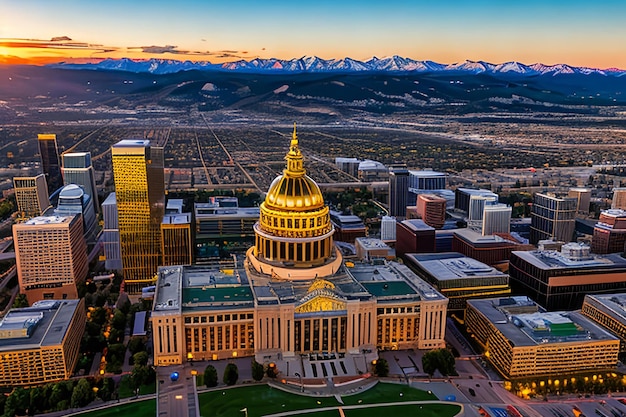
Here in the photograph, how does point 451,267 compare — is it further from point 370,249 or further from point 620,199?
point 620,199

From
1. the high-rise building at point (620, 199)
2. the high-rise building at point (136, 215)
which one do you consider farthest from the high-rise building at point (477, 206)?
the high-rise building at point (136, 215)

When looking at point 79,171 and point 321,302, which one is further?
point 79,171

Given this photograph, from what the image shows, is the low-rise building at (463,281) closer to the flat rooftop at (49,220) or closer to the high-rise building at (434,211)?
the high-rise building at (434,211)

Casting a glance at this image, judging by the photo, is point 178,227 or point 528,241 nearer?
point 178,227

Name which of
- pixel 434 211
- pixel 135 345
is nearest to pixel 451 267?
pixel 434 211

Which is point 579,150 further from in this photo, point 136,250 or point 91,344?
point 91,344

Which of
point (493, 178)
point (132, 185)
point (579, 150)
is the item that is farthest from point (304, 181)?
point (579, 150)
